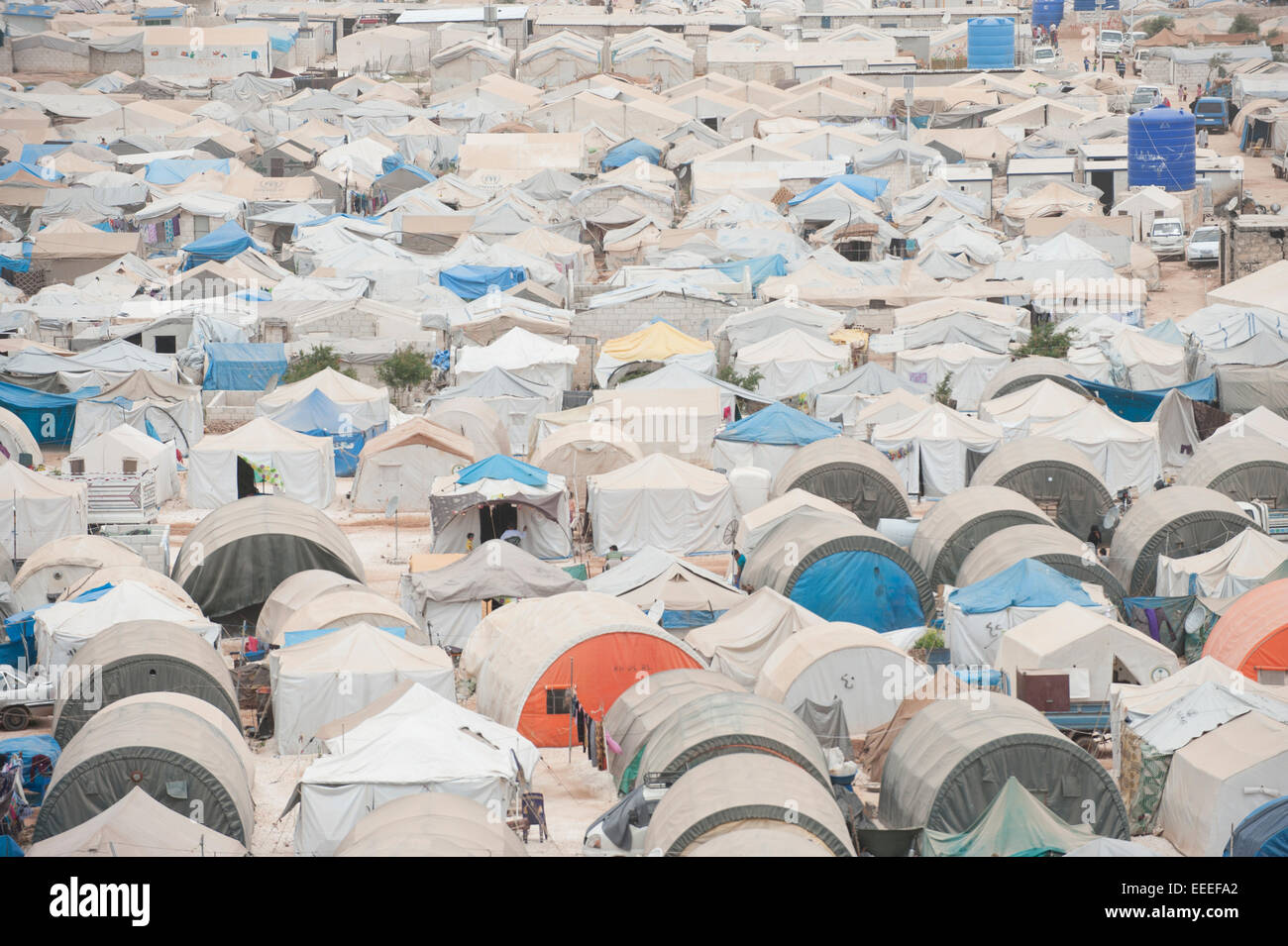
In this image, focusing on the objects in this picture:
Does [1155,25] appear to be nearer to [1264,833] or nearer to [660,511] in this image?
[660,511]

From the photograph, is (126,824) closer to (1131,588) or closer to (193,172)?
(1131,588)

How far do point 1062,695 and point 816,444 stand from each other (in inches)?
386

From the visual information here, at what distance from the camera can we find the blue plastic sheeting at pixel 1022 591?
21.9 metres

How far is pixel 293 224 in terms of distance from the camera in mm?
54500

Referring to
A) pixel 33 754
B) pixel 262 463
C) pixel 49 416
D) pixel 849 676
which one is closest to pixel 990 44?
pixel 49 416

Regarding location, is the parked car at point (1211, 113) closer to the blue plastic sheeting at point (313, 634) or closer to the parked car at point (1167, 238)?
the parked car at point (1167, 238)

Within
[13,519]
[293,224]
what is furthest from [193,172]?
[13,519]

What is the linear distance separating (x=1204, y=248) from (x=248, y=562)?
99.5ft

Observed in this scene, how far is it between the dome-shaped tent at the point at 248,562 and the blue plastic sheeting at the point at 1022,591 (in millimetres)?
8279

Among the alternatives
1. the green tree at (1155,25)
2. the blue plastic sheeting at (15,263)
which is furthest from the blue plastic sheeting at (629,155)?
the green tree at (1155,25)

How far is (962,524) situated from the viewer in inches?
995

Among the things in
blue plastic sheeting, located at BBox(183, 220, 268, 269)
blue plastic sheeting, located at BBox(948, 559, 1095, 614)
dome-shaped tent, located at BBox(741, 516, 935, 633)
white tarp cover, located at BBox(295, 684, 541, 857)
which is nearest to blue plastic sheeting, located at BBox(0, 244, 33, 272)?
blue plastic sheeting, located at BBox(183, 220, 268, 269)

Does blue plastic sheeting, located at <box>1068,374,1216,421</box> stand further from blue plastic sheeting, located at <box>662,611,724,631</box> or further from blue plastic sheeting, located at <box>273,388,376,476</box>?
blue plastic sheeting, located at <box>662,611,724,631</box>

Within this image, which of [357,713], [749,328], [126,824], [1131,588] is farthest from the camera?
[749,328]
